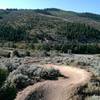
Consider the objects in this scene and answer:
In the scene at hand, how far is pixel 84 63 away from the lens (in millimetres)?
40594

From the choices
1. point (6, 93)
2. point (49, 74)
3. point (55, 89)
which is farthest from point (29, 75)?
point (6, 93)

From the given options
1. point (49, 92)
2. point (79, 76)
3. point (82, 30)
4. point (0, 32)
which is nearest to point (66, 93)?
point (49, 92)

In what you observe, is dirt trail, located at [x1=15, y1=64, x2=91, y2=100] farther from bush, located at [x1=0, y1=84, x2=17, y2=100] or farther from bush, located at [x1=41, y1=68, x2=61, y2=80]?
bush, located at [x1=0, y1=84, x2=17, y2=100]

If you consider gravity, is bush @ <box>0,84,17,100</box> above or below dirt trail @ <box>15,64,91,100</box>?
above

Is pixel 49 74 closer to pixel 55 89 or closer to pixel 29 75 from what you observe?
pixel 29 75

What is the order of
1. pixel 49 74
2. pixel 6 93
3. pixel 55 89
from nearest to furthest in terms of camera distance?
pixel 6 93 < pixel 55 89 < pixel 49 74

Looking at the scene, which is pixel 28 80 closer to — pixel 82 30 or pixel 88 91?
pixel 88 91

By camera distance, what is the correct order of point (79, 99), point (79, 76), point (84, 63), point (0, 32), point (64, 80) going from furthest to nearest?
point (0, 32)
point (84, 63)
point (79, 76)
point (64, 80)
point (79, 99)

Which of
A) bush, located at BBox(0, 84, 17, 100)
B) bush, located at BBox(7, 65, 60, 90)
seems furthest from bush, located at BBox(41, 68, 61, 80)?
bush, located at BBox(0, 84, 17, 100)

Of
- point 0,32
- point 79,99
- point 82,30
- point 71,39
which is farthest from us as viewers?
point 82,30

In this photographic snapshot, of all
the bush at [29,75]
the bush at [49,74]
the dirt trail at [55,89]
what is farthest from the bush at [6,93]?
the bush at [49,74]

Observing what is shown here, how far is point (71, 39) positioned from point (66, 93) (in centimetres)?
11553

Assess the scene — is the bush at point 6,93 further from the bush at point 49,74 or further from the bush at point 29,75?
the bush at point 49,74

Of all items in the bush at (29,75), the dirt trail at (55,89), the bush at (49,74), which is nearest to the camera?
the dirt trail at (55,89)
